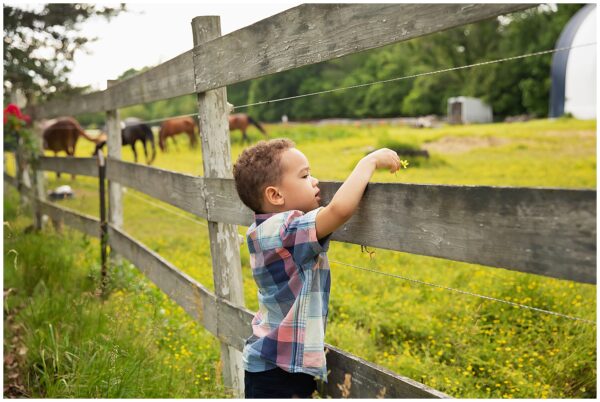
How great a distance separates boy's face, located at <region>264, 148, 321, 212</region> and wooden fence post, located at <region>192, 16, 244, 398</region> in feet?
3.09

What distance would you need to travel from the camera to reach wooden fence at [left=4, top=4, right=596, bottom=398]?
1.51 m

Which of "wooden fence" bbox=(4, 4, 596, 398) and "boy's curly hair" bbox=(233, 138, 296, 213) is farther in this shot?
"boy's curly hair" bbox=(233, 138, 296, 213)

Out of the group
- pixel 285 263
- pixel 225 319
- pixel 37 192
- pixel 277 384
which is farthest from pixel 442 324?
pixel 37 192

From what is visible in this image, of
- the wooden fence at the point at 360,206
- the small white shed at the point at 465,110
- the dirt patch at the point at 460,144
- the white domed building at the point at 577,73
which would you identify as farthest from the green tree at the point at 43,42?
the small white shed at the point at 465,110

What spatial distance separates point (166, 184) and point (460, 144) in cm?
1319

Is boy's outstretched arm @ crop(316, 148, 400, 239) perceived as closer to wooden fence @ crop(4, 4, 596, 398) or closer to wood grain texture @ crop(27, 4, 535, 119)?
wooden fence @ crop(4, 4, 596, 398)

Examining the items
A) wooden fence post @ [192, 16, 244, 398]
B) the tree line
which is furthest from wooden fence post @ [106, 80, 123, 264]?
the tree line

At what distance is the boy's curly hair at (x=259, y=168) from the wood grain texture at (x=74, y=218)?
378 centimetres

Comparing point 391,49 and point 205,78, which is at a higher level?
point 391,49

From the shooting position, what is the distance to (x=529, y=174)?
36.0 ft

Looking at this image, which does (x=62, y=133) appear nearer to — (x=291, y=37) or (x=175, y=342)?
(x=175, y=342)

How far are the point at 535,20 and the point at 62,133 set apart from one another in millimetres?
26834

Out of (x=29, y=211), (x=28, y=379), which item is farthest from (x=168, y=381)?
(x=29, y=211)

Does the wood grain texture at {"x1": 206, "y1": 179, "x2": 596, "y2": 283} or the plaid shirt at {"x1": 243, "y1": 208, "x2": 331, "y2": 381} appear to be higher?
the wood grain texture at {"x1": 206, "y1": 179, "x2": 596, "y2": 283}
